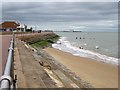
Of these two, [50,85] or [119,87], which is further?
[119,87]

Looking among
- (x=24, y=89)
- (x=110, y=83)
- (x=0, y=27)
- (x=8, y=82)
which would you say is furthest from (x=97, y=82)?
(x=0, y=27)

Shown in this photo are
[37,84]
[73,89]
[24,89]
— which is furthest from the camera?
[73,89]

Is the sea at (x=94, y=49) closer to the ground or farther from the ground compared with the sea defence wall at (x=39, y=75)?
closer to the ground

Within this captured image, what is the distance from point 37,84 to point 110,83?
27.5ft

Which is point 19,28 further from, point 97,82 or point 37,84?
point 37,84

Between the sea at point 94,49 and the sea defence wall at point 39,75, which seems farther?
the sea at point 94,49

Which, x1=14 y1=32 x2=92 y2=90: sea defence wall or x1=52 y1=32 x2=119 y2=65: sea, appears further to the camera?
x1=52 y1=32 x2=119 y2=65: sea

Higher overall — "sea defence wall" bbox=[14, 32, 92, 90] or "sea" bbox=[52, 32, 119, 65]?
"sea defence wall" bbox=[14, 32, 92, 90]

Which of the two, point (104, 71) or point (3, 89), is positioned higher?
point (3, 89)

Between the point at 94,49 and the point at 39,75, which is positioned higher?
the point at 39,75

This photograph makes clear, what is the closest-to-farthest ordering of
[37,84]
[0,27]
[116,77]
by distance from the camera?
[37,84] < [116,77] < [0,27]

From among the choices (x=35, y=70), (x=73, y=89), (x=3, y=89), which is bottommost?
(x=73, y=89)

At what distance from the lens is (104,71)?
59.8ft

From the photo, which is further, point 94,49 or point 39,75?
point 94,49
